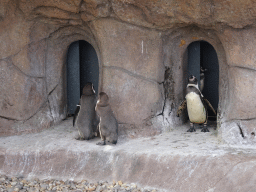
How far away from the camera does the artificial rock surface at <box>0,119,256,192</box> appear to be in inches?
138

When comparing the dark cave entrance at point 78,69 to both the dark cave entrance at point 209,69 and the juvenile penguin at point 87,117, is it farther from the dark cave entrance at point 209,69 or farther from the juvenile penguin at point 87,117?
the dark cave entrance at point 209,69

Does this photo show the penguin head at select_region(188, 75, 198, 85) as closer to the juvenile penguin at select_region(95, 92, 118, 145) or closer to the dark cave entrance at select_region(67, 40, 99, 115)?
the juvenile penguin at select_region(95, 92, 118, 145)

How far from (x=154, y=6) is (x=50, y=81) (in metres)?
2.30

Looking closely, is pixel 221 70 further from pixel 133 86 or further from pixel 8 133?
pixel 8 133

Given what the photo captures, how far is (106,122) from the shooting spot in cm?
450

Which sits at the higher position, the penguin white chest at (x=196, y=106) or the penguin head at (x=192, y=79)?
the penguin head at (x=192, y=79)

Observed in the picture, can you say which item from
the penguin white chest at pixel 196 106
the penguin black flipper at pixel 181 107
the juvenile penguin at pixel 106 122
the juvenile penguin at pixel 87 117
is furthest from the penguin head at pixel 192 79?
the juvenile penguin at pixel 87 117

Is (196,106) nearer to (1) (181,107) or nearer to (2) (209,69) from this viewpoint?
(1) (181,107)

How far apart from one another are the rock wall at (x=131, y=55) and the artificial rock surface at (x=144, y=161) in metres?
0.36

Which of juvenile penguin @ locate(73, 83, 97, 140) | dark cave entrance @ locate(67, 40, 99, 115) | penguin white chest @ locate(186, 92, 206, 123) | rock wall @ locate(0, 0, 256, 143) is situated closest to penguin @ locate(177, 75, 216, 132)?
penguin white chest @ locate(186, 92, 206, 123)

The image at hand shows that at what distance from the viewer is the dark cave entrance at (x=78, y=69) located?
6051 millimetres

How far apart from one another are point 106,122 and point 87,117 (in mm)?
444

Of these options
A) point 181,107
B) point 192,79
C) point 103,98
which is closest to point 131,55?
point 103,98

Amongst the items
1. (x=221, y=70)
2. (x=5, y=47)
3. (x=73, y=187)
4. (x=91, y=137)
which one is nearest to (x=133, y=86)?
(x=91, y=137)
